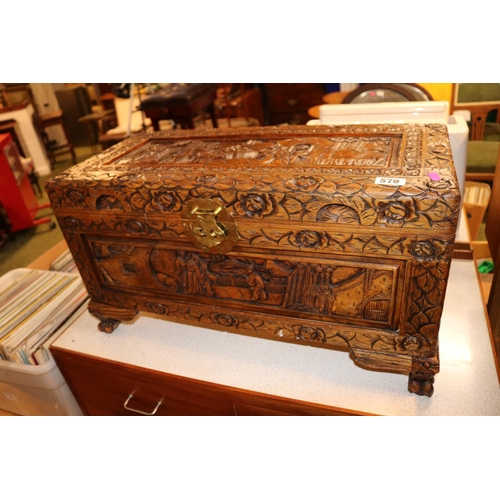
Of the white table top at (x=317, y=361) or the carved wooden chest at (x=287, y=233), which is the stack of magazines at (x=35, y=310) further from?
the carved wooden chest at (x=287, y=233)

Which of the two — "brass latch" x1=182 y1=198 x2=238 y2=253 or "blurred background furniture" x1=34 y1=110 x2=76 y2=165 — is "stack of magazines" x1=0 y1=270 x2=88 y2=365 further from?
"blurred background furniture" x1=34 y1=110 x2=76 y2=165

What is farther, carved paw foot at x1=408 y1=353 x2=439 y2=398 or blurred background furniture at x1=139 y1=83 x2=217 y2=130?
blurred background furniture at x1=139 y1=83 x2=217 y2=130

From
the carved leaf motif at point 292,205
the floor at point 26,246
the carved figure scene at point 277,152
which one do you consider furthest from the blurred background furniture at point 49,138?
the carved leaf motif at point 292,205

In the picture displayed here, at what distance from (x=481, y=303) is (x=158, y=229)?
92 centimetres

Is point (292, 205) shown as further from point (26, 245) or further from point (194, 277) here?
point (26, 245)

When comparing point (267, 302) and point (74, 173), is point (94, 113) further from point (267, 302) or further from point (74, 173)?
point (267, 302)

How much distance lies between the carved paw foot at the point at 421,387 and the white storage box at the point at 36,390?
40.7 inches

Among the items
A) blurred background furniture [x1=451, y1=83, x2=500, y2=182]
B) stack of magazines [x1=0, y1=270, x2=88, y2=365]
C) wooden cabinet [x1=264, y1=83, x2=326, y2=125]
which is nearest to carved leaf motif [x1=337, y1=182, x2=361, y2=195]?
stack of magazines [x1=0, y1=270, x2=88, y2=365]

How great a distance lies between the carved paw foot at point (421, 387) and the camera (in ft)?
2.90

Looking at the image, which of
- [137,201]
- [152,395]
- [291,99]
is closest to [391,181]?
[137,201]

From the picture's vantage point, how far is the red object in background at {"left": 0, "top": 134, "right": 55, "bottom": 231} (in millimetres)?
2377

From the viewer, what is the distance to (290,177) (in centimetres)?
83

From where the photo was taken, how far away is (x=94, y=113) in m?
4.01

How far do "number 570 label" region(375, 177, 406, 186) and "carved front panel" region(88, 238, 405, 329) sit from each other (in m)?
0.16
